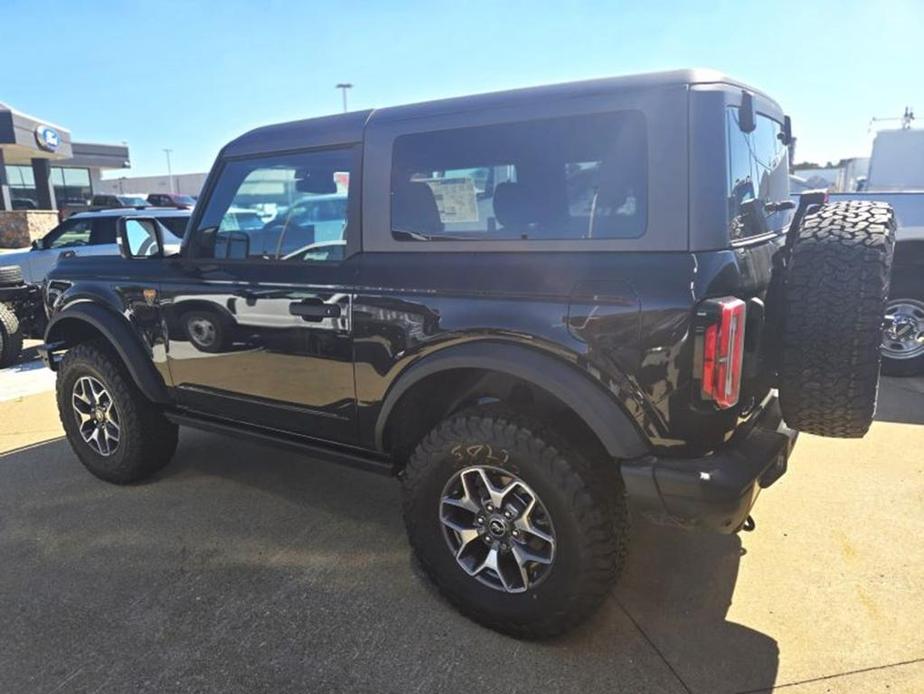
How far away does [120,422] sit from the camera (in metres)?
3.74

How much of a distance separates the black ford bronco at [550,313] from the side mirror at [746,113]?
0.02 metres

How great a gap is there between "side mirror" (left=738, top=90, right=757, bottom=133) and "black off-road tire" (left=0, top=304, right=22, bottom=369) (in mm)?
7679

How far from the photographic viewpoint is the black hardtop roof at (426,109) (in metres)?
2.13

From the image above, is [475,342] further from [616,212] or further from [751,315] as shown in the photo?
[751,315]

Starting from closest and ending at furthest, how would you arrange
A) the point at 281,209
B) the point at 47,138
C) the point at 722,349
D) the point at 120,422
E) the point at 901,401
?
1. the point at 722,349
2. the point at 281,209
3. the point at 120,422
4. the point at 901,401
5. the point at 47,138

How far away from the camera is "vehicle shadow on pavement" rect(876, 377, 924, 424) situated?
480 centimetres

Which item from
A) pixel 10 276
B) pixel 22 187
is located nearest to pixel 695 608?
pixel 10 276

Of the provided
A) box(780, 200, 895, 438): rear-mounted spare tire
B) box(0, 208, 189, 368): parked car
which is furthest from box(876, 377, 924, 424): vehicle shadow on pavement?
box(0, 208, 189, 368): parked car

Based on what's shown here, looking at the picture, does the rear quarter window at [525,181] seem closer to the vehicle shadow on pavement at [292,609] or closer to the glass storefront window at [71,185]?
the vehicle shadow on pavement at [292,609]

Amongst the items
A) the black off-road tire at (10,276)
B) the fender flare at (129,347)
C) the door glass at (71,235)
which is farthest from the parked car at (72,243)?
the fender flare at (129,347)

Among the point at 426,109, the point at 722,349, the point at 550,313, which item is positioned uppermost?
the point at 426,109

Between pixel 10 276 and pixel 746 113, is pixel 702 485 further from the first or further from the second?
pixel 10 276

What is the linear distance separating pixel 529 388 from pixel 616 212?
0.76 meters

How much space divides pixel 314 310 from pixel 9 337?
6.10 meters
